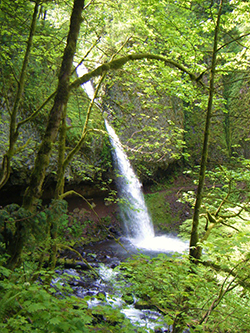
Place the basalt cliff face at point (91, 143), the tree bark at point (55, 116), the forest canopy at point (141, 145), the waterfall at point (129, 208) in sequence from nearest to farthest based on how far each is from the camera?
1. the forest canopy at point (141, 145)
2. the tree bark at point (55, 116)
3. the basalt cliff face at point (91, 143)
4. the waterfall at point (129, 208)

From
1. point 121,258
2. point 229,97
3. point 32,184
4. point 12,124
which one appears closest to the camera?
point 32,184

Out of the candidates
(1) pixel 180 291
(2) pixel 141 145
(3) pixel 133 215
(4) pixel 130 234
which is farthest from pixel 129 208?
(1) pixel 180 291

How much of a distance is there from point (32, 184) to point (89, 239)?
22.8 feet

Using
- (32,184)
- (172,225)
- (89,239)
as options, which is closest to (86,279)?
(89,239)

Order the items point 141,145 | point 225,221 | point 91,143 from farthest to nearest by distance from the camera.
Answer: point 91,143
point 141,145
point 225,221

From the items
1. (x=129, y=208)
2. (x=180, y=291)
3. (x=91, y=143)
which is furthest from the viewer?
(x=129, y=208)

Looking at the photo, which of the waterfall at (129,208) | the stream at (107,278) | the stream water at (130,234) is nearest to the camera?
the stream at (107,278)

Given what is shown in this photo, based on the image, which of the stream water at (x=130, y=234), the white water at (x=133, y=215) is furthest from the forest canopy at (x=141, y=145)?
the white water at (x=133, y=215)

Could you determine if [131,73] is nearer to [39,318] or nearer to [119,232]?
[39,318]

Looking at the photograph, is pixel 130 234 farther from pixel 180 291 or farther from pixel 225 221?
pixel 180 291

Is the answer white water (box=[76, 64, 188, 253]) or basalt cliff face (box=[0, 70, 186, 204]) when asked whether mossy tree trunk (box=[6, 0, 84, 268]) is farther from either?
white water (box=[76, 64, 188, 253])

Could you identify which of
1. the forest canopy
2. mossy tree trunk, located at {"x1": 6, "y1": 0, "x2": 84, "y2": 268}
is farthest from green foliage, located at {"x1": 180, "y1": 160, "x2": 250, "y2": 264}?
mossy tree trunk, located at {"x1": 6, "y1": 0, "x2": 84, "y2": 268}

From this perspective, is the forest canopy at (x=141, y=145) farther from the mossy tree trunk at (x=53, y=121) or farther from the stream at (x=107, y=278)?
the stream at (x=107, y=278)

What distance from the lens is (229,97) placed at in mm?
14234
